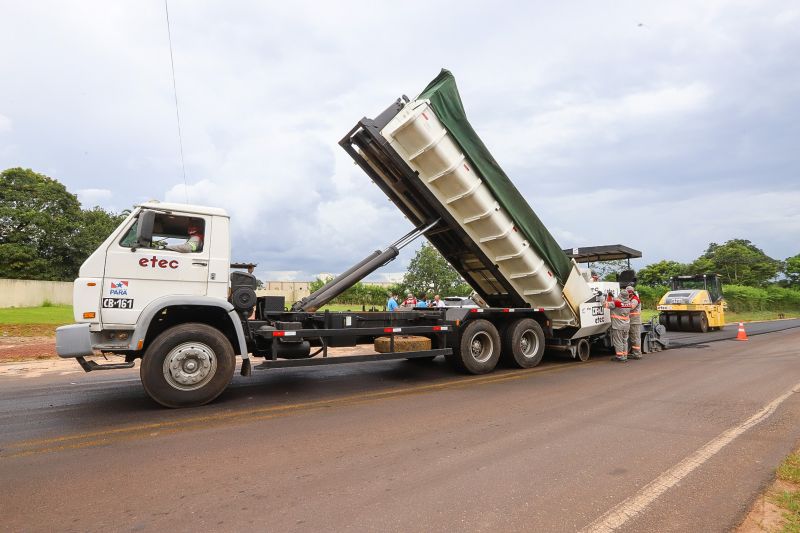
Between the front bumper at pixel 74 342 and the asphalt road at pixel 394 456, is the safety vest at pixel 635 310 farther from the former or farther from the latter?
the front bumper at pixel 74 342

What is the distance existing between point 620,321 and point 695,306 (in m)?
11.0

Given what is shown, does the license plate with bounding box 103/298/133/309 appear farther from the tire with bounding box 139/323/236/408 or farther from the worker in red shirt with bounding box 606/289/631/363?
the worker in red shirt with bounding box 606/289/631/363

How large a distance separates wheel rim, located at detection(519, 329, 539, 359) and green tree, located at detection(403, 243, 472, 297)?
22.5 meters

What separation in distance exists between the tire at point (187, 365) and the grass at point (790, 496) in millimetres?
5267

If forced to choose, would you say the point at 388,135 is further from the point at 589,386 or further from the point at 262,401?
the point at 589,386

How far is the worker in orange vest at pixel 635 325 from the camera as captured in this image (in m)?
10.4

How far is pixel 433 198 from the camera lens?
7523 millimetres

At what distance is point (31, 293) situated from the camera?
3069 cm

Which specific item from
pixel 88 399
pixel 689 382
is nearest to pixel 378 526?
pixel 88 399

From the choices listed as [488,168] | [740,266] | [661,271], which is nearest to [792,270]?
[740,266]

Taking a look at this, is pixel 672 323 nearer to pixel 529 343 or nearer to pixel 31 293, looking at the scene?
pixel 529 343

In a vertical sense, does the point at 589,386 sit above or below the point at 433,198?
below

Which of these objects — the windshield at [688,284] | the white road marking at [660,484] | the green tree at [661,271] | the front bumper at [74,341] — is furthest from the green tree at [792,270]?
the front bumper at [74,341]

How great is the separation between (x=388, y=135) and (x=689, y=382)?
625cm
